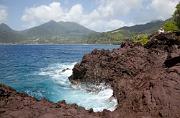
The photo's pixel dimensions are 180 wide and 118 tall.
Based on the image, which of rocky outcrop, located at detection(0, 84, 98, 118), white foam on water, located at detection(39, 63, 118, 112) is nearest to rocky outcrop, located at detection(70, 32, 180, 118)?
white foam on water, located at detection(39, 63, 118, 112)

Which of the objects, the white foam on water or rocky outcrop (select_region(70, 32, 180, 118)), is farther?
the white foam on water

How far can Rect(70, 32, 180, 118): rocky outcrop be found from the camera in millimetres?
18683

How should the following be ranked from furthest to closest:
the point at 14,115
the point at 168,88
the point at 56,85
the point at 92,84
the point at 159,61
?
the point at 56,85, the point at 92,84, the point at 159,61, the point at 168,88, the point at 14,115

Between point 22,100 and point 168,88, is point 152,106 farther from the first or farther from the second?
point 22,100

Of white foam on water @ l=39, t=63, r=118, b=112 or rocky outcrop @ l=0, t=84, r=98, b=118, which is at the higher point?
rocky outcrop @ l=0, t=84, r=98, b=118

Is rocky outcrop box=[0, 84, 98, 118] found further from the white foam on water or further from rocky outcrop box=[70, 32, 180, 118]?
the white foam on water

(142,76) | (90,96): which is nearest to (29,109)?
(142,76)

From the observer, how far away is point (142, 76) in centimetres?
2850

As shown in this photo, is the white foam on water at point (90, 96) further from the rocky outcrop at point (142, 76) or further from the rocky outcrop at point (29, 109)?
the rocky outcrop at point (29, 109)

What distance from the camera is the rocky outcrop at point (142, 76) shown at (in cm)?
1868

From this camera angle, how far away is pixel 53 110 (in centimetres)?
1633

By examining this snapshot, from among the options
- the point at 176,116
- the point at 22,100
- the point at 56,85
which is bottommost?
the point at 56,85

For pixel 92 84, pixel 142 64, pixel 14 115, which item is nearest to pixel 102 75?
pixel 92 84

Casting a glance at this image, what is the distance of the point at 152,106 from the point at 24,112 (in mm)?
8114
